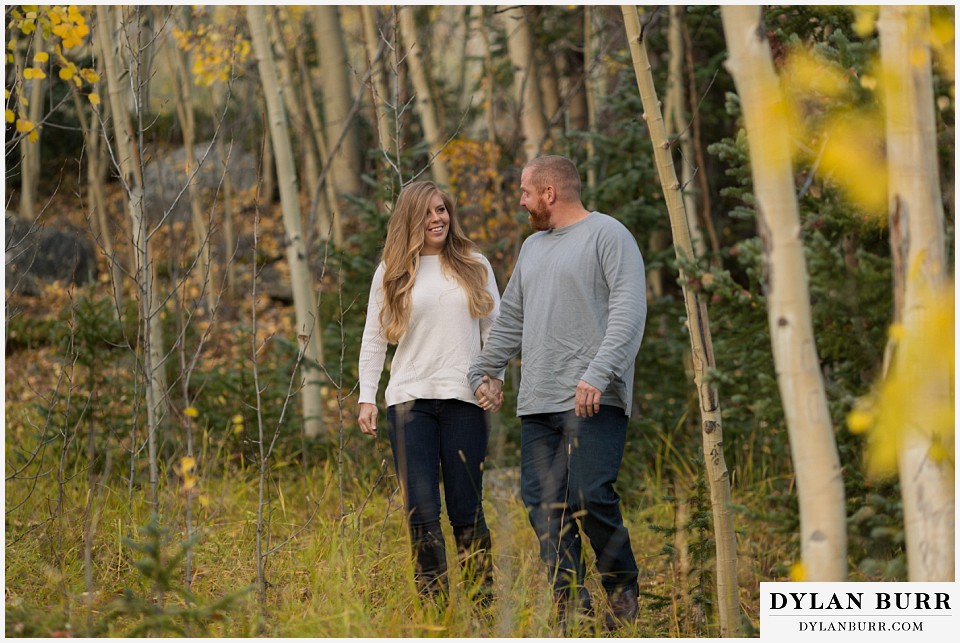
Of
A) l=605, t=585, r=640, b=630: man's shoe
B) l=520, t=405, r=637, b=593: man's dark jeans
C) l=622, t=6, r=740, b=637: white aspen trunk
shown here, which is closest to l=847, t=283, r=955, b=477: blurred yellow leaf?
l=622, t=6, r=740, b=637: white aspen trunk

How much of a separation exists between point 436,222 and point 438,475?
1054 mm

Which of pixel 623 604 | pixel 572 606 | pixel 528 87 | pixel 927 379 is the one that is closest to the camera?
pixel 927 379

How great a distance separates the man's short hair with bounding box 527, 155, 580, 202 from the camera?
3.69 metres

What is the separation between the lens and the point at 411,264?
3814 millimetres

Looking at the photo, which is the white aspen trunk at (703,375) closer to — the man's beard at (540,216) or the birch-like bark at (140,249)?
the man's beard at (540,216)

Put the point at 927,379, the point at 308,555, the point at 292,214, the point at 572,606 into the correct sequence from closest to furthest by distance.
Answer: the point at 927,379, the point at 572,606, the point at 308,555, the point at 292,214

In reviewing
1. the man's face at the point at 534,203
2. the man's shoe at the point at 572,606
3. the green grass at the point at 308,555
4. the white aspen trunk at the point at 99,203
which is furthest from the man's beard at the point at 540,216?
the white aspen trunk at the point at 99,203

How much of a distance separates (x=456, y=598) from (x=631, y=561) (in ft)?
2.32

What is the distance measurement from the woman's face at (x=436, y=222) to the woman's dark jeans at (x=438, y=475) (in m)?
0.69

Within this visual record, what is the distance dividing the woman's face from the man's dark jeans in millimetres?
857

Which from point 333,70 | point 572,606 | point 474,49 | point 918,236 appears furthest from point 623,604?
point 474,49

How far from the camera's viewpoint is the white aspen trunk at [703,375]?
10.9 ft

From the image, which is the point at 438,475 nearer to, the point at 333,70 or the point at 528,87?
the point at 528,87

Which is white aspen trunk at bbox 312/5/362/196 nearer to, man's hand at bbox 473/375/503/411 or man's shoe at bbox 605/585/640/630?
man's hand at bbox 473/375/503/411
